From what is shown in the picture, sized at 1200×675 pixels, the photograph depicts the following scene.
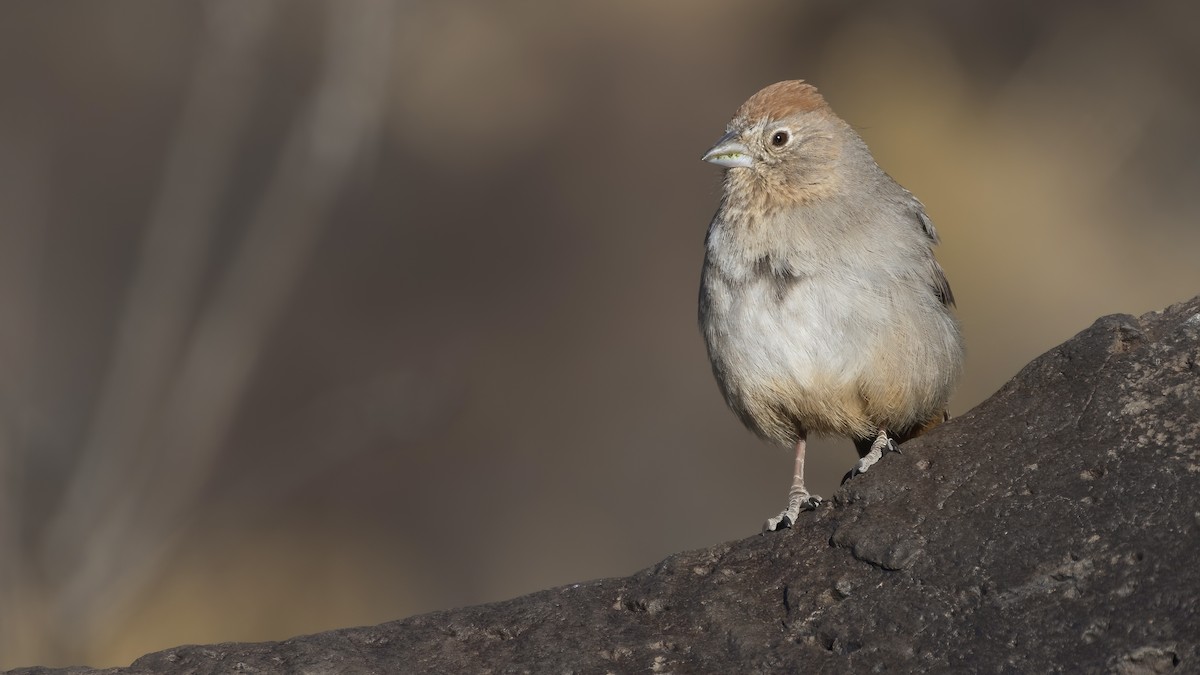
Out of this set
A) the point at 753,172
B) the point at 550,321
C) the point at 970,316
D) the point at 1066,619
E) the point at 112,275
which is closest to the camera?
the point at 1066,619

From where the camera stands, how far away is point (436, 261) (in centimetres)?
1150

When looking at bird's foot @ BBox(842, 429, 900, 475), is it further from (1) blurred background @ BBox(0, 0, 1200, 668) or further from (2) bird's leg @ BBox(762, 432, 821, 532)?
(1) blurred background @ BBox(0, 0, 1200, 668)

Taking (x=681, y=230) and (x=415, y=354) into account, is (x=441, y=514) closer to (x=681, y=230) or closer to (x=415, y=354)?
(x=415, y=354)

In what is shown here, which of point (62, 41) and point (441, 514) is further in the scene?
point (62, 41)

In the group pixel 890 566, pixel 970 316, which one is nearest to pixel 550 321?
pixel 970 316

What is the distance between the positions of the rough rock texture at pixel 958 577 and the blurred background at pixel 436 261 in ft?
8.06

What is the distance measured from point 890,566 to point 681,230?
792 cm

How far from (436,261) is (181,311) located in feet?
12.2

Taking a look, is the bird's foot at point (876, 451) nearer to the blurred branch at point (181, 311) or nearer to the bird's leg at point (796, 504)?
the bird's leg at point (796, 504)

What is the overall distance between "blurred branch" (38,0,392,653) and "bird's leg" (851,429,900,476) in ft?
9.62

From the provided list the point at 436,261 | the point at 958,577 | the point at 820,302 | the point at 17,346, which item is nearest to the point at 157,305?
the point at 17,346

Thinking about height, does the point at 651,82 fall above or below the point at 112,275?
above

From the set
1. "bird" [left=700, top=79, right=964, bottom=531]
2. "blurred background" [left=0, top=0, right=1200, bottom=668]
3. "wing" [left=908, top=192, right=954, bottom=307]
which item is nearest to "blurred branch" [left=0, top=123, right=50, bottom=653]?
"blurred background" [left=0, top=0, right=1200, bottom=668]

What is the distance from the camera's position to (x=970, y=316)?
12.6 meters
